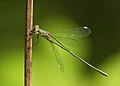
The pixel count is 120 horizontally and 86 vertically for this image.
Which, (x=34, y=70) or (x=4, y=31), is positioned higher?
(x=4, y=31)

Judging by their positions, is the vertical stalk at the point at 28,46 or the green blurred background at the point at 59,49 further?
the green blurred background at the point at 59,49

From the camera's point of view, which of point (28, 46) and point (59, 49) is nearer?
point (28, 46)

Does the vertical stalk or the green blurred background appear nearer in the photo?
the vertical stalk

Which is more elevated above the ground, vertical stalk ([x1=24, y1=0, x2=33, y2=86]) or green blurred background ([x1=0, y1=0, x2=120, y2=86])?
green blurred background ([x1=0, y1=0, x2=120, y2=86])

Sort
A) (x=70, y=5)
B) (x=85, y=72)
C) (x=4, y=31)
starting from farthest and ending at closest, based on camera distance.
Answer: (x=85, y=72), (x=70, y=5), (x=4, y=31)

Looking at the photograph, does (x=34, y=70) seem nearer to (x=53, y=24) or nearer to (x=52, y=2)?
(x=53, y=24)

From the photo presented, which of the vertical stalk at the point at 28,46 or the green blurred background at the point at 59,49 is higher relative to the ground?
the green blurred background at the point at 59,49

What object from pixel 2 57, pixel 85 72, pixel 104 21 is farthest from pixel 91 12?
pixel 2 57

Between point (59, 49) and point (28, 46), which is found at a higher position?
point (59, 49)
